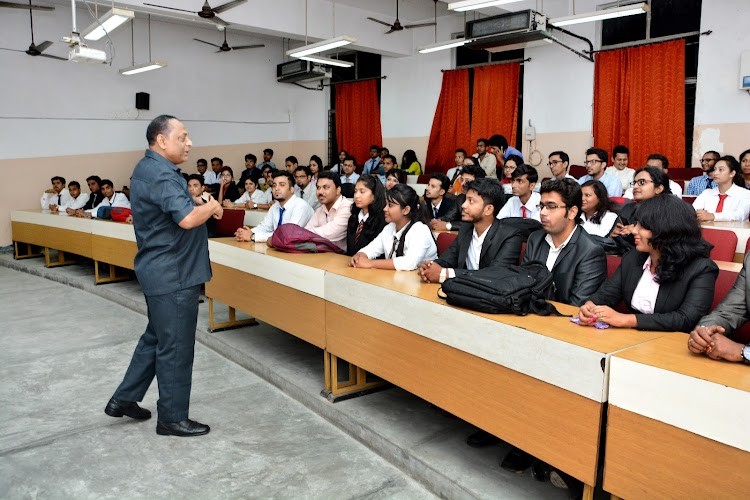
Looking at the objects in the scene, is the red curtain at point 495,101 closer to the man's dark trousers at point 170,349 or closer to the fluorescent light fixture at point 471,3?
the fluorescent light fixture at point 471,3

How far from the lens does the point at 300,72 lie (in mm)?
10508

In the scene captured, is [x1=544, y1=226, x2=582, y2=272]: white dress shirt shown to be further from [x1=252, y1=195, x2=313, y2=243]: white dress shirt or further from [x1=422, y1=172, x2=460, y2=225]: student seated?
[x1=422, y1=172, x2=460, y2=225]: student seated

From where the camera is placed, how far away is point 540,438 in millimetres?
1894

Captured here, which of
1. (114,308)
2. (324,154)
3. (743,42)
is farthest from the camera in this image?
(324,154)

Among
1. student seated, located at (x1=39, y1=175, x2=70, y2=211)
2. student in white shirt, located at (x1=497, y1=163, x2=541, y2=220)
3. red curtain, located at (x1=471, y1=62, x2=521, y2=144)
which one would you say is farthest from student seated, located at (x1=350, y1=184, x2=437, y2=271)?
student seated, located at (x1=39, y1=175, x2=70, y2=211)

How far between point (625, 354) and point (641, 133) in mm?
6334

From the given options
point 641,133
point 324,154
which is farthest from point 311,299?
point 324,154

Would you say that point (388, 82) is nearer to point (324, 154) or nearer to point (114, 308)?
point (324, 154)

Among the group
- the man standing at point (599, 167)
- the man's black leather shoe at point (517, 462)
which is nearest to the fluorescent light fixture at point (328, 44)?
the man standing at point (599, 167)

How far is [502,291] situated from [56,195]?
8600 millimetres

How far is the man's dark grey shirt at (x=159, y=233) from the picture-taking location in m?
2.56

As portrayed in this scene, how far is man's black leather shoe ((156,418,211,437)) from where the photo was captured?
9.04ft

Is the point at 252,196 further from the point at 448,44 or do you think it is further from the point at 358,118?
the point at 358,118

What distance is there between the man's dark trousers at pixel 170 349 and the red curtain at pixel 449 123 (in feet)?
23.4
